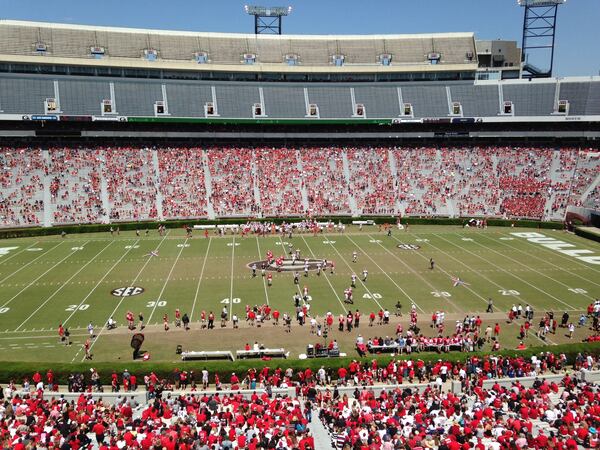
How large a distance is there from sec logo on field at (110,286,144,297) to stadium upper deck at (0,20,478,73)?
42454 mm

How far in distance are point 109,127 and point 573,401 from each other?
6011cm

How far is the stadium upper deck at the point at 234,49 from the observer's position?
65.8m

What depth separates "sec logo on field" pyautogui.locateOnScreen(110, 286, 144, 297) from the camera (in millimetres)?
32562

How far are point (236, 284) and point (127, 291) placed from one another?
22.3 feet

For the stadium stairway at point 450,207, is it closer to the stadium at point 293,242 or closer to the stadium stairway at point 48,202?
the stadium at point 293,242

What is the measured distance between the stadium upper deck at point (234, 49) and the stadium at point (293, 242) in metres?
0.28

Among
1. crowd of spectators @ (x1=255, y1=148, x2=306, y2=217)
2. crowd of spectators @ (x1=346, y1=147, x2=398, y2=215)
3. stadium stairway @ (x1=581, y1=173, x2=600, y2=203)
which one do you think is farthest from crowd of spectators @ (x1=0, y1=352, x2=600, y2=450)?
stadium stairway @ (x1=581, y1=173, x2=600, y2=203)

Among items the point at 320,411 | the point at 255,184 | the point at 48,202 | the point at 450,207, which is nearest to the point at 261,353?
the point at 320,411

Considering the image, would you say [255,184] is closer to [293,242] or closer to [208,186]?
[208,186]

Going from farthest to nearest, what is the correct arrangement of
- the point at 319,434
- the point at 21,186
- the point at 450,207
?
the point at 450,207 → the point at 21,186 → the point at 319,434

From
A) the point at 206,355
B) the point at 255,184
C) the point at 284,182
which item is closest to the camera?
the point at 206,355

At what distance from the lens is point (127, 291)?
109 ft

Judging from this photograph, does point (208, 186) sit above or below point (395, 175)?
below

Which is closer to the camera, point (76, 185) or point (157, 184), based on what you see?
Answer: point (76, 185)
